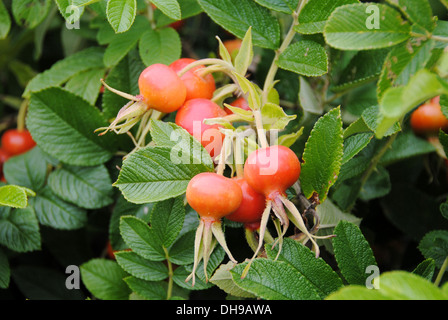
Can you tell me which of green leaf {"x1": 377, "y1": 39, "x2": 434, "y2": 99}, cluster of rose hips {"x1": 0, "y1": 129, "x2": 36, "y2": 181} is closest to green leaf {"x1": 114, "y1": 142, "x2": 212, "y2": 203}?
green leaf {"x1": 377, "y1": 39, "x2": 434, "y2": 99}

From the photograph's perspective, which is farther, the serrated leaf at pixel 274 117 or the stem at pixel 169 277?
the stem at pixel 169 277

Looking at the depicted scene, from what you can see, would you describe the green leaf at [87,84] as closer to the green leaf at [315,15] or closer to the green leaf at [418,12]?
the green leaf at [315,15]

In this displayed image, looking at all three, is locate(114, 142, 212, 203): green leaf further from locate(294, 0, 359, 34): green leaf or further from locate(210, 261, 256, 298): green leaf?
locate(294, 0, 359, 34): green leaf

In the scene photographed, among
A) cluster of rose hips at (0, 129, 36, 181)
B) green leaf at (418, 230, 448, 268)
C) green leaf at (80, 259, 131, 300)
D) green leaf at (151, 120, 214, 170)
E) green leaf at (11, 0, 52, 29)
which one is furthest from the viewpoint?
cluster of rose hips at (0, 129, 36, 181)

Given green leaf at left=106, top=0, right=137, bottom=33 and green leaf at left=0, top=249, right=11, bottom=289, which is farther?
green leaf at left=0, top=249, right=11, bottom=289

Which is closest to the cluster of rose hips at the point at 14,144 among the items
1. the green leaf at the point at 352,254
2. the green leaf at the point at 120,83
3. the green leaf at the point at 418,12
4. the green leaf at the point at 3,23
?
the green leaf at the point at 3,23

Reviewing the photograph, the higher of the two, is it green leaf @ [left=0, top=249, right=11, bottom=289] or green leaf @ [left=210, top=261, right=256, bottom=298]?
green leaf @ [left=210, top=261, right=256, bottom=298]

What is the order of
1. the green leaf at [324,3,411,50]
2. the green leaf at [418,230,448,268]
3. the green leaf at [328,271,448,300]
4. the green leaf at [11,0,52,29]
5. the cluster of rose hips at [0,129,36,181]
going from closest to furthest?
the green leaf at [328,271,448,300], the green leaf at [324,3,411,50], the green leaf at [418,230,448,268], the green leaf at [11,0,52,29], the cluster of rose hips at [0,129,36,181]

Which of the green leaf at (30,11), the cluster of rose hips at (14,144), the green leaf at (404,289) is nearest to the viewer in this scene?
the green leaf at (404,289)
